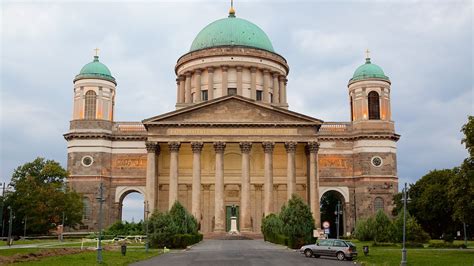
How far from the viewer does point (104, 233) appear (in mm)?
56156

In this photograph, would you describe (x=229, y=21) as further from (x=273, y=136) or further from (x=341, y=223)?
(x=341, y=223)

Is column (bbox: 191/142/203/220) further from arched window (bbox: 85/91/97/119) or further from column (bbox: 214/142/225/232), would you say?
arched window (bbox: 85/91/97/119)

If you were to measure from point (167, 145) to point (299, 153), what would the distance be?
16019 mm

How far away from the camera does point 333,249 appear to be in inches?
1363

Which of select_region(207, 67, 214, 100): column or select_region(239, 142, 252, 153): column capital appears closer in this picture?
select_region(239, 142, 252, 153): column capital

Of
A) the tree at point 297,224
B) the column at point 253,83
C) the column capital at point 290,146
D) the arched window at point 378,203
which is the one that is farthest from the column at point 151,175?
the arched window at point 378,203

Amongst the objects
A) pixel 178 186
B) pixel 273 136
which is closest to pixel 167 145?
pixel 178 186

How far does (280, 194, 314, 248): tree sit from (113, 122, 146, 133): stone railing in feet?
116

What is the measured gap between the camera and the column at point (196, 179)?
62.8 metres

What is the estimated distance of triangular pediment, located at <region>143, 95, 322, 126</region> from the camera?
63875mm

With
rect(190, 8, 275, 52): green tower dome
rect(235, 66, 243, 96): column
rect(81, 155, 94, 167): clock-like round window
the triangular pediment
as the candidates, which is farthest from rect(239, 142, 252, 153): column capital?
rect(81, 155, 94, 167): clock-like round window

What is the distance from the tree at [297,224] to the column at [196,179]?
19.5 metres

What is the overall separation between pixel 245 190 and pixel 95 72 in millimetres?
27106

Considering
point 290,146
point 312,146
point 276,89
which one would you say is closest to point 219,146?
point 290,146
